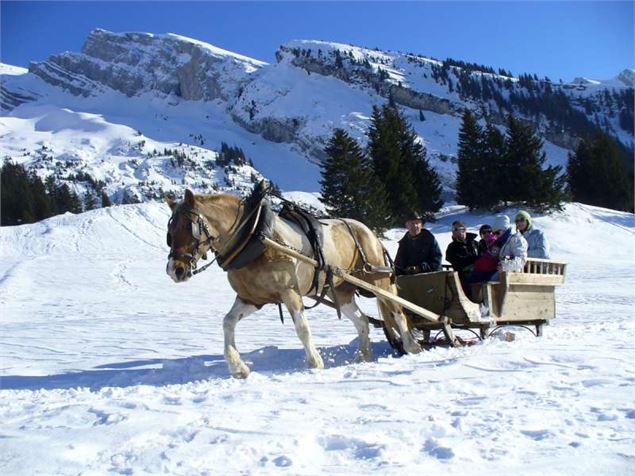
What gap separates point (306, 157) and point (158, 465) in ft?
502

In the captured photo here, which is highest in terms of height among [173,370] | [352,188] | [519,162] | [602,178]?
[602,178]

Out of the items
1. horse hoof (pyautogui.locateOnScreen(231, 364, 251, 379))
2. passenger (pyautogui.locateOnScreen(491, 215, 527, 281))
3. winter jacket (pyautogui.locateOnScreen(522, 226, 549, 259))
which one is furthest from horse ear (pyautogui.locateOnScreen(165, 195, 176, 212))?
Answer: winter jacket (pyautogui.locateOnScreen(522, 226, 549, 259))

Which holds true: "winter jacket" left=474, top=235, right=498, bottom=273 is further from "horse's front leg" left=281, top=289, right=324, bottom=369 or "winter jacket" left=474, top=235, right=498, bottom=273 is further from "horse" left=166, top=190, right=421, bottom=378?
"horse's front leg" left=281, top=289, right=324, bottom=369

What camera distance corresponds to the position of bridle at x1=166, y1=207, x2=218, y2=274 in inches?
227

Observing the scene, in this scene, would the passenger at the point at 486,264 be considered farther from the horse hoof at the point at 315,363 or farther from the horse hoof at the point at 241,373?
the horse hoof at the point at 241,373

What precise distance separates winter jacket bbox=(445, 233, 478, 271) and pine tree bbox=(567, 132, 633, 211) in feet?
139

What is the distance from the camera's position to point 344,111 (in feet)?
468

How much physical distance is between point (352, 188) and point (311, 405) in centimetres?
3133

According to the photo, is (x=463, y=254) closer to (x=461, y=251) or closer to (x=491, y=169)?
(x=461, y=251)

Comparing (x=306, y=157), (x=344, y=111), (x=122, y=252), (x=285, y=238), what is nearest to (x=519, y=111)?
(x=344, y=111)

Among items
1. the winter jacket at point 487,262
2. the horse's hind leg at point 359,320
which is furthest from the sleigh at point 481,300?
the horse's hind leg at point 359,320

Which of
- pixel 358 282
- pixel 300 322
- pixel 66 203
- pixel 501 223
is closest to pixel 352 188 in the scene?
pixel 501 223

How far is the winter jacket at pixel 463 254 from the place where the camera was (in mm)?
8898

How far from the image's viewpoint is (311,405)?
4617 millimetres
